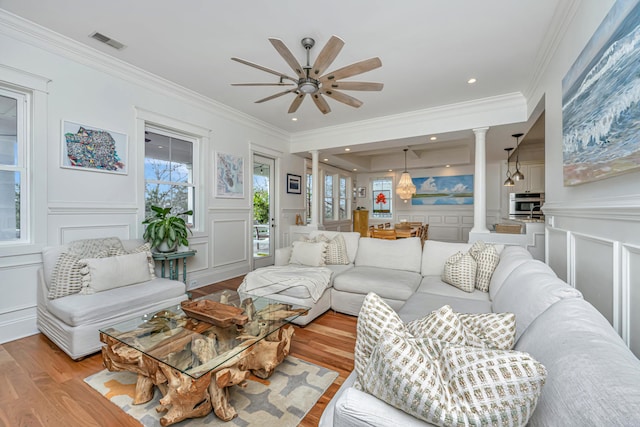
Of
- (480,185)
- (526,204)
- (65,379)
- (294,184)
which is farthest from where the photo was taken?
(526,204)

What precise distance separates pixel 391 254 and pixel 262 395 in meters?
2.22

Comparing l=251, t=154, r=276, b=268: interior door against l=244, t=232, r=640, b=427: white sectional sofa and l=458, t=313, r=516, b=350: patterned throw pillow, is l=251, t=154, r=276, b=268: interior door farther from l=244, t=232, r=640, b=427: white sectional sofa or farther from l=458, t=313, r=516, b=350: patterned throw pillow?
l=458, t=313, r=516, b=350: patterned throw pillow

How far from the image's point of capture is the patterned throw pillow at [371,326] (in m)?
0.98

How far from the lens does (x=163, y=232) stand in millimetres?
3119

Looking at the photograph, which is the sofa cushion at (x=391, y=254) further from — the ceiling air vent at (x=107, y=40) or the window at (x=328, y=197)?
the window at (x=328, y=197)

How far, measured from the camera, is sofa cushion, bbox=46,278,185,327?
210cm

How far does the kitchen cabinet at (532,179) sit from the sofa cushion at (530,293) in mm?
6463

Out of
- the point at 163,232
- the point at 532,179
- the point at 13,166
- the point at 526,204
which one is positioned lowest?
the point at 163,232

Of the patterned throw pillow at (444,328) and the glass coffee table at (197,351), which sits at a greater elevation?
the patterned throw pillow at (444,328)

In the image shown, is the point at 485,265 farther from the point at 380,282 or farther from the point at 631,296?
the point at 631,296

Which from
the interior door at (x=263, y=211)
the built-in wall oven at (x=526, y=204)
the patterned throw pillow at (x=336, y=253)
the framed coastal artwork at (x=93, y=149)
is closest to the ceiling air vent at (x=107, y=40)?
the framed coastal artwork at (x=93, y=149)

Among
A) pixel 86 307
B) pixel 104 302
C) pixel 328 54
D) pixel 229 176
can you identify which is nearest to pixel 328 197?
pixel 229 176

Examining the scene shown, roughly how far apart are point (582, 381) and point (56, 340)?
11.0 feet

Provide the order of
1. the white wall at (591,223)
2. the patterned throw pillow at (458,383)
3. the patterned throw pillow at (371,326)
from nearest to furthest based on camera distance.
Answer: the patterned throw pillow at (458,383)
the patterned throw pillow at (371,326)
the white wall at (591,223)
